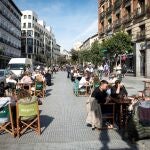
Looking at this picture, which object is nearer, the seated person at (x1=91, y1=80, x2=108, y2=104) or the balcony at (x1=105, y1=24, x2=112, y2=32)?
the seated person at (x1=91, y1=80, x2=108, y2=104)

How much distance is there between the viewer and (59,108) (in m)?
14.7

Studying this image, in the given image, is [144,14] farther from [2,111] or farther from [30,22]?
[30,22]

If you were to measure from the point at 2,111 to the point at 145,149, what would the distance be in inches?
160

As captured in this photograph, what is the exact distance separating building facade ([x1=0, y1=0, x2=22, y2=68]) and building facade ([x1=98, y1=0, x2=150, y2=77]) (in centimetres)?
2711

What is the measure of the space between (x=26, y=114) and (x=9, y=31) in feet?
249

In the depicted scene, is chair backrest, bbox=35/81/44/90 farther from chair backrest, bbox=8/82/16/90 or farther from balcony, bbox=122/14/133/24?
balcony, bbox=122/14/133/24

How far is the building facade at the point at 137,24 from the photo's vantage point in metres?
37.6

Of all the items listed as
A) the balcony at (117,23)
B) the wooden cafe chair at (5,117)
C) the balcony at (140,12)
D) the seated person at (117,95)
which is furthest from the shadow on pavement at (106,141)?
the balcony at (117,23)

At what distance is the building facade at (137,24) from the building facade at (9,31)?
27.1 meters

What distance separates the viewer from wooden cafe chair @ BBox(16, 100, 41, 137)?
9.38 metres

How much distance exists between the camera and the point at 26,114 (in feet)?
30.9

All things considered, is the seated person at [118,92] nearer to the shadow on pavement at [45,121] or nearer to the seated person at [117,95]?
the seated person at [117,95]

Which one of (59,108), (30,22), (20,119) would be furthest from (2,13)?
(20,119)

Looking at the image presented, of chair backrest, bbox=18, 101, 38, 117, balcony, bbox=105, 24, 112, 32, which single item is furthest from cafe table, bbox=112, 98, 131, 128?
balcony, bbox=105, 24, 112, 32
